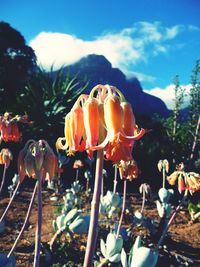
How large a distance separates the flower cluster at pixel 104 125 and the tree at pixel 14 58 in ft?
51.3

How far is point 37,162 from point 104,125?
1.94ft

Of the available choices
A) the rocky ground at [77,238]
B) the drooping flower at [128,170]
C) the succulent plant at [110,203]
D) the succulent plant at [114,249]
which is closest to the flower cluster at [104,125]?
the succulent plant at [114,249]

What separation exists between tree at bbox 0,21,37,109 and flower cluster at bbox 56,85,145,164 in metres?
15.6

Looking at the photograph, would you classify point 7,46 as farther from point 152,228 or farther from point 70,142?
point 70,142

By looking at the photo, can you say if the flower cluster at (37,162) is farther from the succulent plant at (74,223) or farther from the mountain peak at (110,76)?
the mountain peak at (110,76)

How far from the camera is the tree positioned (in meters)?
18.6

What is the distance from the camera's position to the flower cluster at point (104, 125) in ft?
4.18

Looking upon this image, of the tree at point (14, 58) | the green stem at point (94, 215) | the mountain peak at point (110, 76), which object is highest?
the mountain peak at point (110, 76)

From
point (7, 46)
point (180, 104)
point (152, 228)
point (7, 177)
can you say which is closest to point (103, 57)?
point (7, 46)

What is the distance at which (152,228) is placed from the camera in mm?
4477

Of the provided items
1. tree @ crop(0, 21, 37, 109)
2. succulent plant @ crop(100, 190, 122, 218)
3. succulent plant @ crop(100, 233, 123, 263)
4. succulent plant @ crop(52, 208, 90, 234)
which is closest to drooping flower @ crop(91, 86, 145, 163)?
succulent plant @ crop(100, 233, 123, 263)

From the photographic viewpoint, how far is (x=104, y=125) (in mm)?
1350

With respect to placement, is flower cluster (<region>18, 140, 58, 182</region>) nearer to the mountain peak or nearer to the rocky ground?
the rocky ground

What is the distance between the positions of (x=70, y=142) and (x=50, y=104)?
9.09m
